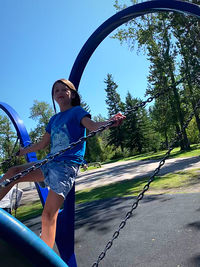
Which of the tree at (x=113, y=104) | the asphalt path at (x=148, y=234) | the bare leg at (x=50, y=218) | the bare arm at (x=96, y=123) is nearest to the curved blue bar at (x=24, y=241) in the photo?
the bare leg at (x=50, y=218)

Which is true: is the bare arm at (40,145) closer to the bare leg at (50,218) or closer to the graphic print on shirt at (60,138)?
the graphic print on shirt at (60,138)

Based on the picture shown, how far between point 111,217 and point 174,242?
1.45m

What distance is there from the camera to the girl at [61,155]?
133 centimetres

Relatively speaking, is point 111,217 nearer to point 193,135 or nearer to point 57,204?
point 57,204

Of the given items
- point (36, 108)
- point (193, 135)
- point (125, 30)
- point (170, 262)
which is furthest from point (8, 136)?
point (170, 262)

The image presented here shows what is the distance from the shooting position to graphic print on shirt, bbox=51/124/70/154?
164cm

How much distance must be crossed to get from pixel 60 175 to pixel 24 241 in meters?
0.78

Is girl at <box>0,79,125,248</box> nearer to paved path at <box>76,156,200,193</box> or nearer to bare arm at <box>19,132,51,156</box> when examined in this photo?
bare arm at <box>19,132,51,156</box>

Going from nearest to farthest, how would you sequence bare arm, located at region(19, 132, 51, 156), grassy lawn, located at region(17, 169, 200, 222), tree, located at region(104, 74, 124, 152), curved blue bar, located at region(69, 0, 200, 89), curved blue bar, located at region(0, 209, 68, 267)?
curved blue bar, located at region(0, 209, 68, 267) → curved blue bar, located at region(69, 0, 200, 89) → bare arm, located at region(19, 132, 51, 156) → grassy lawn, located at region(17, 169, 200, 222) → tree, located at region(104, 74, 124, 152)

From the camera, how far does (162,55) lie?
1294 cm

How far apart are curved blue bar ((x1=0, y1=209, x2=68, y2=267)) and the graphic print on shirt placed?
973 mm

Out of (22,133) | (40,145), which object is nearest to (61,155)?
(40,145)

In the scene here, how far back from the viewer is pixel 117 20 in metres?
2.16

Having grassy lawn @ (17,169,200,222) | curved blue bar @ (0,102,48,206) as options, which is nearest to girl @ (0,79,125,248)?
curved blue bar @ (0,102,48,206)
